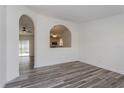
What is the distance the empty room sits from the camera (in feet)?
9.28

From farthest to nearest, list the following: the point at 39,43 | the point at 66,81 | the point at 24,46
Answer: the point at 24,46, the point at 39,43, the point at 66,81

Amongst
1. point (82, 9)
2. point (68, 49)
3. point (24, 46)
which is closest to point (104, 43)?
point (82, 9)

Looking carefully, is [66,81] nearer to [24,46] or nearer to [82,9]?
[82,9]

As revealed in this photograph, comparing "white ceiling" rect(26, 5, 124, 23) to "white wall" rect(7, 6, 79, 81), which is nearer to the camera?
"white wall" rect(7, 6, 79, 81)

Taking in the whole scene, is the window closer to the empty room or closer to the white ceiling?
the empty room

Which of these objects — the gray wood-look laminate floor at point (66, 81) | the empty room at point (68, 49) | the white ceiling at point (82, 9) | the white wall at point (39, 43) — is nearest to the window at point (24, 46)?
the empty room at point (68, 49)

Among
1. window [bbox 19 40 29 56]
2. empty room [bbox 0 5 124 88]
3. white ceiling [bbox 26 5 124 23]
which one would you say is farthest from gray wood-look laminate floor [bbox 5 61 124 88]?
window [bbox 19 40 29 56]

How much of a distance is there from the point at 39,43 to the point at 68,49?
201 centimetres

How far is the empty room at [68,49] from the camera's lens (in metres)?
2.83

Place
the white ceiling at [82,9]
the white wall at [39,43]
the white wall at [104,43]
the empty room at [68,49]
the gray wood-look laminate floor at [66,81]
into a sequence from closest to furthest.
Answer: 1. the gray wood-look laminate floor at [66,81]
2. the empty room at [68,49]
3. the white wall at [39,43]
4. the white ceiling at [82,9]
5. the white wall at [104,43]

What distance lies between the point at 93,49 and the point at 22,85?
12.5ft

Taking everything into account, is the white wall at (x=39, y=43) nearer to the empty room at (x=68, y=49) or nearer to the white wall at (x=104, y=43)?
the empty room at (x=68, y=49)

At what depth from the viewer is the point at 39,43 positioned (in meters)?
4.48
